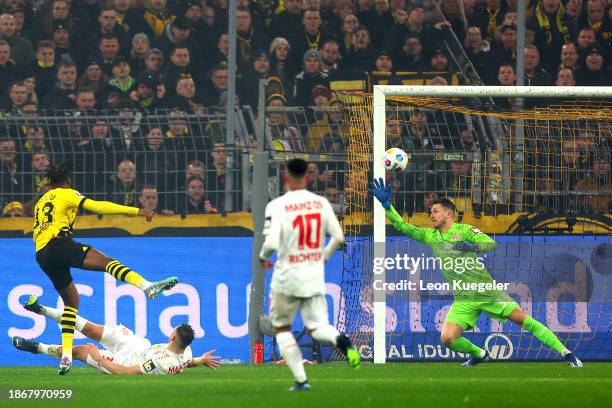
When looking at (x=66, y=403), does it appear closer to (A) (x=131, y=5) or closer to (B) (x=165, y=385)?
(B) (x=165, y=385)

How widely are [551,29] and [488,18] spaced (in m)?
0.99

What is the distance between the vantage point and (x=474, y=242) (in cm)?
1512

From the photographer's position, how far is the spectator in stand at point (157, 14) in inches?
788

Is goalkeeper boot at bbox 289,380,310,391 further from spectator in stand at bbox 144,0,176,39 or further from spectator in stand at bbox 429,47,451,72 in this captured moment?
spectator in stand at bbox 144,0,176,39

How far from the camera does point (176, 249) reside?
16.5 metres

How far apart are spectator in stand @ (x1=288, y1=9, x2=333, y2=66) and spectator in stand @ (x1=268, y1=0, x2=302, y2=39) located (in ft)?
0.55

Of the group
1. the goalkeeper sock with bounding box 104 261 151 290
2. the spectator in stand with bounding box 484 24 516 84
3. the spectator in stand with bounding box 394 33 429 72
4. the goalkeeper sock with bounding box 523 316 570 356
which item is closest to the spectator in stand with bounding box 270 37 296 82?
the spectator in stand with bounding box 394 33 429 72

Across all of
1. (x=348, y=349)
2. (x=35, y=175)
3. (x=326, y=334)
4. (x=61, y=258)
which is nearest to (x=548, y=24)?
(x=35, y=175)

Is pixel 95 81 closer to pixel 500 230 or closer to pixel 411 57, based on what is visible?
pixel 411 57

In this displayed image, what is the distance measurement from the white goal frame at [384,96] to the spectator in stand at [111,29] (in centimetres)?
556

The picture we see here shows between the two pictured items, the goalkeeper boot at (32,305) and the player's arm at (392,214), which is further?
the player's arm at (392,214)

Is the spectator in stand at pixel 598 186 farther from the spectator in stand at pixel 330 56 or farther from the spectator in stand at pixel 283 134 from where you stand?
the spectator in stand at pixel 330 56

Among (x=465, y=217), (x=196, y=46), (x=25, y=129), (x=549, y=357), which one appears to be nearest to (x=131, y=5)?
(x=196, y=46)

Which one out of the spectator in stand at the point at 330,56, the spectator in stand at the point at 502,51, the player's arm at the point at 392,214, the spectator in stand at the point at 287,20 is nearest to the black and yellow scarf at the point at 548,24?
the spectator in stand at the point at 502,51
